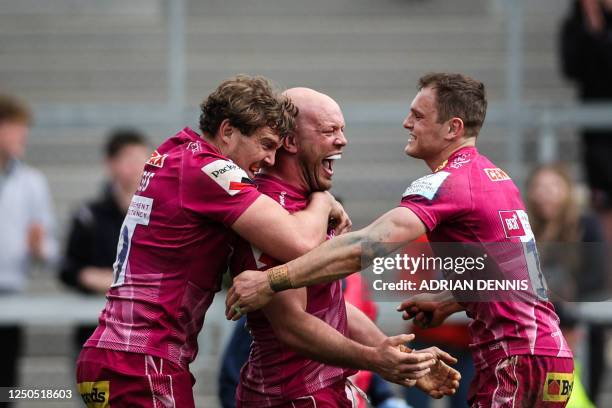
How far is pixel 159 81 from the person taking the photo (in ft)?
38.9

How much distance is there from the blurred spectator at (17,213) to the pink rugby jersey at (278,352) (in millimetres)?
3649

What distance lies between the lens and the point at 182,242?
4.96 m

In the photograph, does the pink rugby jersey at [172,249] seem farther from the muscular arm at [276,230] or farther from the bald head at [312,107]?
the bald head at [312,107]

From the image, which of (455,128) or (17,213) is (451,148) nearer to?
(455,128)

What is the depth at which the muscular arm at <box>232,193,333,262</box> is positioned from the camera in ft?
16.0

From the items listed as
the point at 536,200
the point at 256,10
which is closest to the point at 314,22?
the point at 256,10

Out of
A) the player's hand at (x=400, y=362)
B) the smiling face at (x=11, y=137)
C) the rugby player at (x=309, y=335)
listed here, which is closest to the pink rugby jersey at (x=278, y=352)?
the rugby player at (x=309, y=335)

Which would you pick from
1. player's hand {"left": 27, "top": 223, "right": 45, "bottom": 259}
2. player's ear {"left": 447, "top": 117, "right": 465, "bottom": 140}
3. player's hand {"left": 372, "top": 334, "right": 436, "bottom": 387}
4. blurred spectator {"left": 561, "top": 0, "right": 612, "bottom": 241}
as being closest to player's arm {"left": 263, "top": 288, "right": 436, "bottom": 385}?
player's hand {"left": 372, "top": 334, "right": 436, "bottom": 387}

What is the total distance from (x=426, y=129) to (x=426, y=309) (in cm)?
84

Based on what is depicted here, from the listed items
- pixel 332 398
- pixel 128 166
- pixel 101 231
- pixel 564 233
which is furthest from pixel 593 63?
pixel 332 398

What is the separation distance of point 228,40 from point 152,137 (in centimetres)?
247

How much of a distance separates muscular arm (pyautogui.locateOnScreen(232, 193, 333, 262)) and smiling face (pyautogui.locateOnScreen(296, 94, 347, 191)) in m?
0.36

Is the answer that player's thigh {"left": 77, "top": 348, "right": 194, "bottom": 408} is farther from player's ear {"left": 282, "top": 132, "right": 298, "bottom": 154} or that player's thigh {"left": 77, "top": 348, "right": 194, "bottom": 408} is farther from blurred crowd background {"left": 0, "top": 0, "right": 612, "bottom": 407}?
blurred crowd background {"left": 0, "top": 0, "right": 612, "bottom": 407}

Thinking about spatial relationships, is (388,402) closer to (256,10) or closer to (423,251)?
(423,251)
